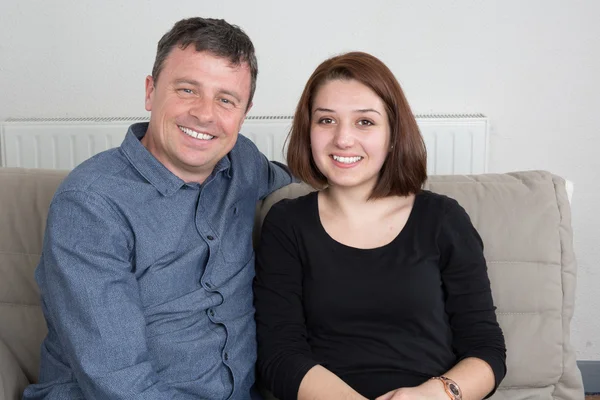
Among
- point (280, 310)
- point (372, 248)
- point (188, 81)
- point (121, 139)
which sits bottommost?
point (280, 310)

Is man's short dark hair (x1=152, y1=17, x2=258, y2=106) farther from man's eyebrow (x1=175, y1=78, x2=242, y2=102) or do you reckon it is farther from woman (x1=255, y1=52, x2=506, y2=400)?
woman (x1=255, y1=52, x2=506, y2=400)

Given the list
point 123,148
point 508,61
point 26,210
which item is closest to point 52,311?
point 123,148

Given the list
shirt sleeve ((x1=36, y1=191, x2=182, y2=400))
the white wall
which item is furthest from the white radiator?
shirt sleeve ((x1=36, y1=191, x2=182, y2=400))

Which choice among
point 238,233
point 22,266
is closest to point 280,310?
point 238,233

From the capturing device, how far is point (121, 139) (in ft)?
8.91

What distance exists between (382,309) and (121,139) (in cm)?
147

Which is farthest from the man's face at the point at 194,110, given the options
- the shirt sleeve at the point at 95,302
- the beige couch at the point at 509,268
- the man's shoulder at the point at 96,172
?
the beige couch at the point at 509,268

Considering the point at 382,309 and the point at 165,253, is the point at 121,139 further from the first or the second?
the point at 382,309

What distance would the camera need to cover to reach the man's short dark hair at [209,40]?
158 cm

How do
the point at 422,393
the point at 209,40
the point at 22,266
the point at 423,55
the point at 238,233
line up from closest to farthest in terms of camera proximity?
the point at 422,393 → the point at 209,40 → the point at 238,233 → the point at 22,266 → the point at 423,55

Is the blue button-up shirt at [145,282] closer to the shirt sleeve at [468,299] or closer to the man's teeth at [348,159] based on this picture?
the man's teeth at [348,159]

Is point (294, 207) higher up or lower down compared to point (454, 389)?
higher up

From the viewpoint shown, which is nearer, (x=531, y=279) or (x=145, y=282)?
(x=145, y=282)

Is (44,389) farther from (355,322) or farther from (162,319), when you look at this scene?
(355,322)
